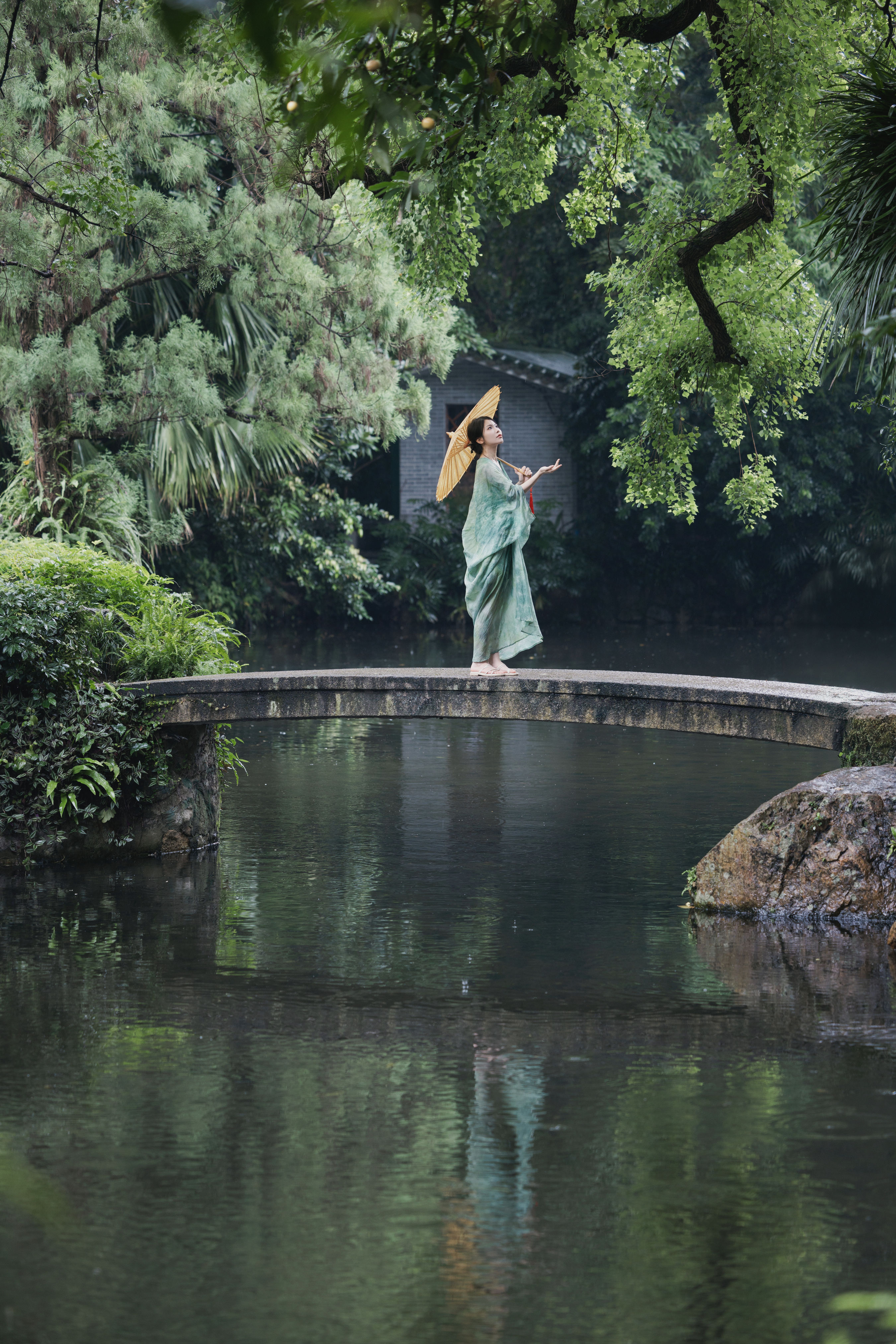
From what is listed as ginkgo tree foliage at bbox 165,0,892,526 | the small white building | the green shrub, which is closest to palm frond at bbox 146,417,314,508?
ginkgo tree foliage at bbox 165,0,892,526

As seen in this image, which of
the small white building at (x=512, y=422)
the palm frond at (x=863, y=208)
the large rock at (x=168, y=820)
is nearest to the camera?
the palm frond at (x=863, y=208)

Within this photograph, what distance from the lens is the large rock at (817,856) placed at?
8836 millimetres

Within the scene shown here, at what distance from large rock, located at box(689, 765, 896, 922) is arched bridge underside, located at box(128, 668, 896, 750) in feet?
2.90

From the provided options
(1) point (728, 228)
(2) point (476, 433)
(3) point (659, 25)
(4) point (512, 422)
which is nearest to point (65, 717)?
(2) point (476, 433)

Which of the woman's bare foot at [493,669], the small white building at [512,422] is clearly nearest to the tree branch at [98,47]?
the woman's bare foot at [493,669]

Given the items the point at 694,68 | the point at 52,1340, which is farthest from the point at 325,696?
the point at 694,68

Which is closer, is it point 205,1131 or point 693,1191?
point 693,1191

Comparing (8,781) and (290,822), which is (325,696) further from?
(8,781)

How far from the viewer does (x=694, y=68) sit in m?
31.0

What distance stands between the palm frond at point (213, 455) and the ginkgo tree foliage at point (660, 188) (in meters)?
4.72

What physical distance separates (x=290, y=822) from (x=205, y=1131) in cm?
601

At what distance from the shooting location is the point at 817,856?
898 cm

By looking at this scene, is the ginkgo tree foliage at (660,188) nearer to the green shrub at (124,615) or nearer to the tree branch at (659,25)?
the tree branch at (659,25)

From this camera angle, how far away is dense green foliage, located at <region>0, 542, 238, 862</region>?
1021 cm
